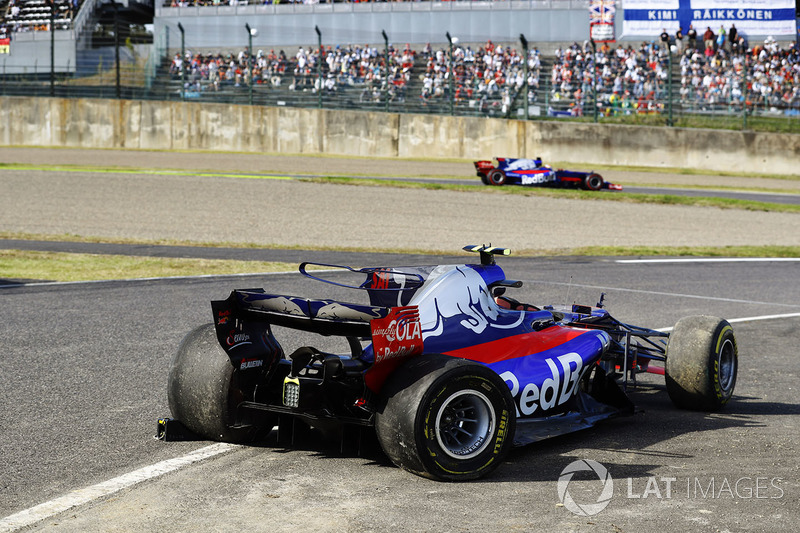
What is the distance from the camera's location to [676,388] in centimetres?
684

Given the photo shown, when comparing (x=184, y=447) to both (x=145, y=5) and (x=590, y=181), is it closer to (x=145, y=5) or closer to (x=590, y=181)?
(x=590, y=181)

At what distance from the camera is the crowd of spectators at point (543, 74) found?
33.0 meters

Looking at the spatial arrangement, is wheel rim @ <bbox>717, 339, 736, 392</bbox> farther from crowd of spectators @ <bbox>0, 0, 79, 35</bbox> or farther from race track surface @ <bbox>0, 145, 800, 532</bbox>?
crowd of spectators @ <bbox>0, 0, 79, 35</bbox>

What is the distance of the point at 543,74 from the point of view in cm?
3459

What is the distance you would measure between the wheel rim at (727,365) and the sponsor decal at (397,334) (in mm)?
2643

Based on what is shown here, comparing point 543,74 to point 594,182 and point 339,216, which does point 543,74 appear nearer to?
point 594,182

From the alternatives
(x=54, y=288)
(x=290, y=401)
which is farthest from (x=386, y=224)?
(x=290, y=401)

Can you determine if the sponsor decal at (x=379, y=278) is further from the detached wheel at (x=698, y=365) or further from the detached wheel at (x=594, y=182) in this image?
the detached wheel at (x=594, y=182)

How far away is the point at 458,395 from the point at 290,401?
919 millimetres

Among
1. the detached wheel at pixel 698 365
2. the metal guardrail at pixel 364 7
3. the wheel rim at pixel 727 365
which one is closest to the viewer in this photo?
the detached wheel at pixel 698 365

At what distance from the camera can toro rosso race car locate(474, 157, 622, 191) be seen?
85.2 feet

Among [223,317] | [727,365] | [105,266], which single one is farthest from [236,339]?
[105,266]

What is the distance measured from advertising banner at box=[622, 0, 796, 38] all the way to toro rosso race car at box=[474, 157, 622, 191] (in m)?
14.0

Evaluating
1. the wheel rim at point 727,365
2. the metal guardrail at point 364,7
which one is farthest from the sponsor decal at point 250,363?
the metal guardrail at point 364,7
